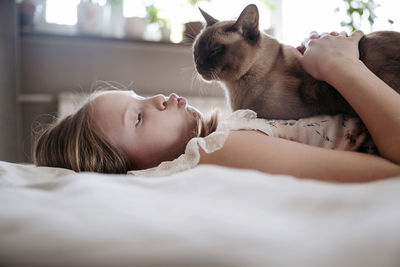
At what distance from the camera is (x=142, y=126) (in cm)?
92

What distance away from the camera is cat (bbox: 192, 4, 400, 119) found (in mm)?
967

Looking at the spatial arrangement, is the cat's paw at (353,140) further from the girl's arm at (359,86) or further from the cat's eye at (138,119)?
the cat's eye at (138,119)

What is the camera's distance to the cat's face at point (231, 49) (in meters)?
1.11

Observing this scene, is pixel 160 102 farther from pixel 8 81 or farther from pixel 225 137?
pixel 8 81

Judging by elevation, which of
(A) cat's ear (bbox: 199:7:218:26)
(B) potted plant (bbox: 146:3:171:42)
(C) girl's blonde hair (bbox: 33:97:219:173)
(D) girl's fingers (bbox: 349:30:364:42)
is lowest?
(C) girl's blonde hair (bbox: 33:97:219:173)

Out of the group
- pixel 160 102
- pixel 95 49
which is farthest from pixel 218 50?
pixel 95 49

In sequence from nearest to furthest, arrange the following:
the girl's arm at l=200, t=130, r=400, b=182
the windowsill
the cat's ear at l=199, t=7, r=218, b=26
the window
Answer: the girl's arm at l=200, t=130, r=400, b=182 < the cat's ear at l=199, t=7, r=218, b=26 < the windowsill < the window

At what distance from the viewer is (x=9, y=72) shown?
2031 mm

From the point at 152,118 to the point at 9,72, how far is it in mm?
A: 1553

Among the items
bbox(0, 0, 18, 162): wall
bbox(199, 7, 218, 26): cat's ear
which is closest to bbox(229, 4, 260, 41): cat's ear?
bbox(199, 7, 218, 26): cat's ear

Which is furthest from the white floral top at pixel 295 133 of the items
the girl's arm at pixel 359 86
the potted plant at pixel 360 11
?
the potted plant at pixel 360 11

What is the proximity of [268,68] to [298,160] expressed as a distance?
1.64 ft

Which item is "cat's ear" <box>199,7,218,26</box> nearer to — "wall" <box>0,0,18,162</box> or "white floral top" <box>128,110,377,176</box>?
"white floral top" <box>128,110,377,176</box>

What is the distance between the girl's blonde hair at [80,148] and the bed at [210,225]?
1.40 ft
